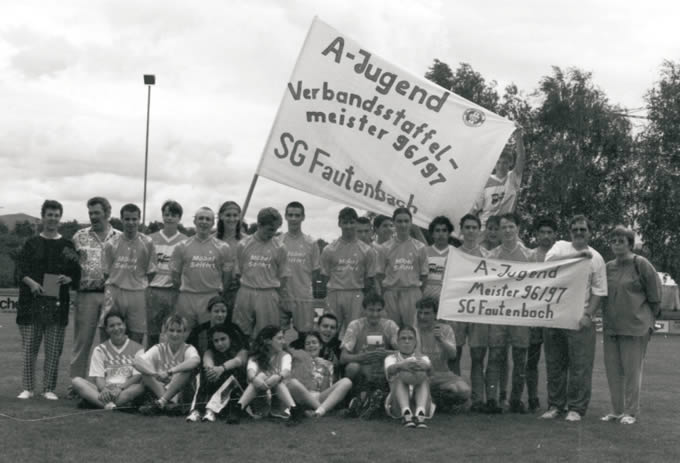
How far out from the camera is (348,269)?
905cm

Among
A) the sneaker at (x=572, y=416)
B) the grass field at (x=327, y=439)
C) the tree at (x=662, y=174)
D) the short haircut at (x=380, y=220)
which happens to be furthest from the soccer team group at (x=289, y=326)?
the tree at (x=662, y=174)

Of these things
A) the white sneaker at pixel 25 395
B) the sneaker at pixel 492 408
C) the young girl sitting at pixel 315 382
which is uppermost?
the young girl sitting at pixel 315 382

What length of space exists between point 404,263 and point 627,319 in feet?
7.59

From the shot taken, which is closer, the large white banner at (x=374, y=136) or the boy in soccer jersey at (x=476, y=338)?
the boy in soccer jersey at (x=476, y=338)

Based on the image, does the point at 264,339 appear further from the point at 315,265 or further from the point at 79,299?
the point at 79,299

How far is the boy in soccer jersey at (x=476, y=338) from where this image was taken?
28.7ft

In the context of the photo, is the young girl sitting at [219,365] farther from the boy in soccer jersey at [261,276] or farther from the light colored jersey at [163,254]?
the light colored jersey at [163,254]

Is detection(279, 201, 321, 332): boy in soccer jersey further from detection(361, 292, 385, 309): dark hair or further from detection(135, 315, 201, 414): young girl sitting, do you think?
detection(135, 315, 201, 414): young girl sitting

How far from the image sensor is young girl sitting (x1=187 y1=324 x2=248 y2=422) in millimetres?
7760

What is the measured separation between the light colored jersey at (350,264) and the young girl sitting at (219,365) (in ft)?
4.62

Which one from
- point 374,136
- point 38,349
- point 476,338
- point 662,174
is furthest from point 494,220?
point 662,174

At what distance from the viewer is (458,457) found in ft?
21.2

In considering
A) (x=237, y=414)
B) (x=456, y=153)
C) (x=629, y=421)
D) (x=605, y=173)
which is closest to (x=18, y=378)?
(x=237, y=414)

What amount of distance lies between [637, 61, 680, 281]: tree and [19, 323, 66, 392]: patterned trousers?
28333 millimetres
